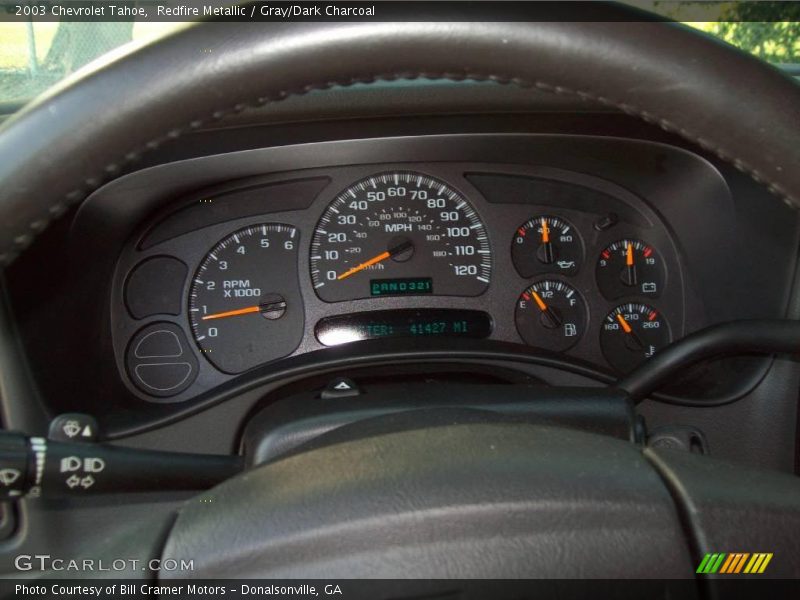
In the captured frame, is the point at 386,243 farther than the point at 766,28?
Yes

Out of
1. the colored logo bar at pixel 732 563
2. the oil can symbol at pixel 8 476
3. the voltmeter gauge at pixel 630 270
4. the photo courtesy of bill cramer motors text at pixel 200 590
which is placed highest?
the voltmeter gauge at pixel 630 270

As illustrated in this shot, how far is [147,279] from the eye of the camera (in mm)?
2467

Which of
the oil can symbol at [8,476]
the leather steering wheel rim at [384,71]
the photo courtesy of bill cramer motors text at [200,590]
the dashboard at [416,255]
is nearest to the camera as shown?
the leather steering wheel rim at [384,71]

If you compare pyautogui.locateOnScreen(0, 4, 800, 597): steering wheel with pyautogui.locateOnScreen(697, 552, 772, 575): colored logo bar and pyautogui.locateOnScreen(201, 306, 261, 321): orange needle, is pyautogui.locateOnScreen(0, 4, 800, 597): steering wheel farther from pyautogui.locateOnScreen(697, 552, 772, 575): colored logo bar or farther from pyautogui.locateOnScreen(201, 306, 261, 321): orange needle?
pyautogui.locateOnScreen(201, 306, 261, 321): orange needle

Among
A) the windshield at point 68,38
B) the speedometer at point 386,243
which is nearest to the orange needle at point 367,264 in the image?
the speedometer at point 386,243

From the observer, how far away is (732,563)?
3.05 ft

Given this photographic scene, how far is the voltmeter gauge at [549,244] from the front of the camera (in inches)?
101

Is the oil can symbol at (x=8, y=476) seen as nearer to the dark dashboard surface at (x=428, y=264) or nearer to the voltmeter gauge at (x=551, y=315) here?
the dark dashboard surface at (x=428, y=264)

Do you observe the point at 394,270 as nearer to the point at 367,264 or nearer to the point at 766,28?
the point at 367,264

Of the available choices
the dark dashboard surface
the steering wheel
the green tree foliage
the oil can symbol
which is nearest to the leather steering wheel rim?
the steering wheel

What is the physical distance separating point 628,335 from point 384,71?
1.90 m

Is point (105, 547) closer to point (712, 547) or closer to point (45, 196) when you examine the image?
point (45, 196)

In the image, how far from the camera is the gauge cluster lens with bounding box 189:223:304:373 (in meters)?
2.46

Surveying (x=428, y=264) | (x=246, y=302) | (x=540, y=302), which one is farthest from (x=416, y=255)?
(x=246, y=302)
